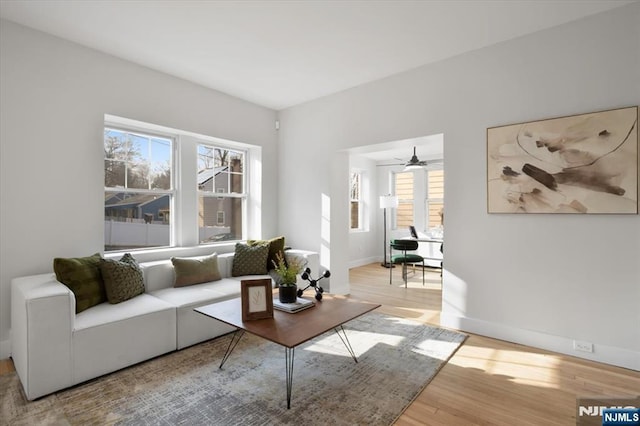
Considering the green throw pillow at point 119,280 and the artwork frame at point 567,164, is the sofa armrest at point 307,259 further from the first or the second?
the artwork frame at point 567,164

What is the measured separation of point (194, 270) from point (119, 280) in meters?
0.81

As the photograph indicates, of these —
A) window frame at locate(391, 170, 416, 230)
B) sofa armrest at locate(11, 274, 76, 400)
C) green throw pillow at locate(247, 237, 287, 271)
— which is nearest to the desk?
window frame at locate(391, 170, 416, 230)

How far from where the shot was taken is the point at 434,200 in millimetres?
7184

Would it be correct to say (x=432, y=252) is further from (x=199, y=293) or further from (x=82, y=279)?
(x=82, y=279)

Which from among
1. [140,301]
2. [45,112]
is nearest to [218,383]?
[140,301]

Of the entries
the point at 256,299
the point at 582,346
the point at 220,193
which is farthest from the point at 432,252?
the point at 256,299

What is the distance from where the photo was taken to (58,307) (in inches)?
87.8

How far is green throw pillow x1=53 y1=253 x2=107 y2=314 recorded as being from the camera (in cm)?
260

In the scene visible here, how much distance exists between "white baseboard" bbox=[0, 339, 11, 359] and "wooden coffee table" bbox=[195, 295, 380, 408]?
185 cm

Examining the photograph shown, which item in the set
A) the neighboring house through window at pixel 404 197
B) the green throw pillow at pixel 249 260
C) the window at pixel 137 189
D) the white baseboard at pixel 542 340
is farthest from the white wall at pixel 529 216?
Answer: the neighboring house through window at pixel 404 197

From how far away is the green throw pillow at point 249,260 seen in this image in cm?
405

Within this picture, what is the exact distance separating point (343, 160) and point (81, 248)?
341 centimetres

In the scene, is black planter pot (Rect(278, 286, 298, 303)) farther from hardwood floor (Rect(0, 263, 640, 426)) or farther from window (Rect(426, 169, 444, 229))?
window (Rect(426, 169, 444, 229))

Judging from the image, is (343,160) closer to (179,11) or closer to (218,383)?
(179,11)
